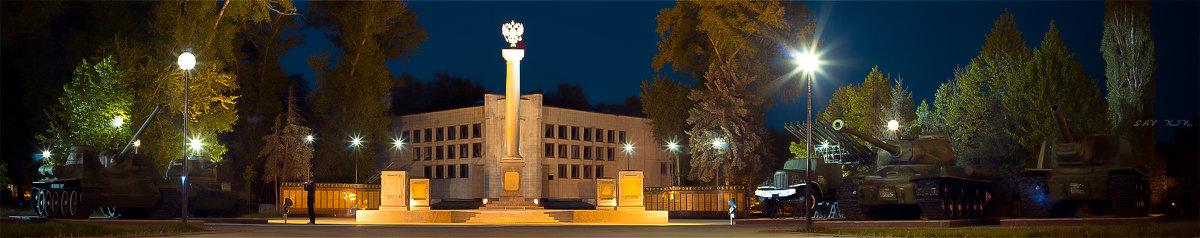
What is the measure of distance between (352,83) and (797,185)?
26.8 meters

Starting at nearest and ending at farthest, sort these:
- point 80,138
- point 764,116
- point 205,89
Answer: point 80,138, point 205,89, point 764,116

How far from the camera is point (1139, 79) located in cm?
4644

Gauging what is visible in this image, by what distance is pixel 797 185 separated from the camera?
1414 inches

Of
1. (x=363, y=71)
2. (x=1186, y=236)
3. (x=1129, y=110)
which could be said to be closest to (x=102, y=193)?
(x=363, y=71)

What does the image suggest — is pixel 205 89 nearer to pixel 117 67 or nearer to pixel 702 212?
pixel 117 67

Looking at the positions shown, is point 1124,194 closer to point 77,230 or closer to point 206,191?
point 77,230

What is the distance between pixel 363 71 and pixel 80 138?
19482 millimetres

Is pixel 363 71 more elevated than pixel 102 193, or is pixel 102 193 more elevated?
pixel 363 71

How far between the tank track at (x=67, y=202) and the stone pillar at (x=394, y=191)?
1105cm

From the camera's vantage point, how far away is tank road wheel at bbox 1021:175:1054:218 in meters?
29.7

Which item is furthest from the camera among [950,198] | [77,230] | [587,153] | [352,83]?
[587,153]

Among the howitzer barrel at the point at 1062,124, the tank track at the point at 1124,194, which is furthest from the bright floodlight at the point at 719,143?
the tank track at the point at 1124,194

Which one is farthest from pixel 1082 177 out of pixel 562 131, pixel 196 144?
pixel 562 131

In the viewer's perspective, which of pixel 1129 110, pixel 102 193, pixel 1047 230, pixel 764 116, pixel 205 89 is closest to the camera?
pixel 1047 230
